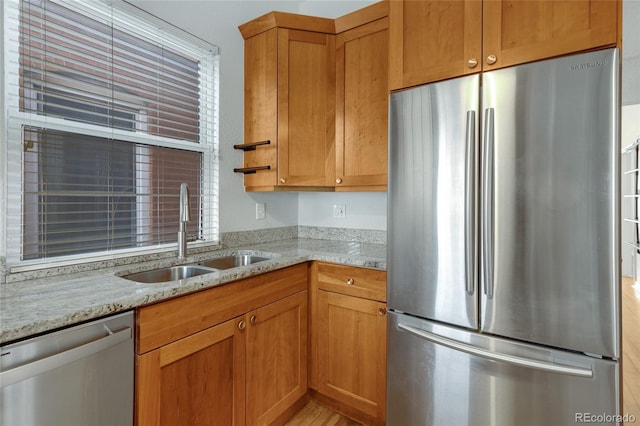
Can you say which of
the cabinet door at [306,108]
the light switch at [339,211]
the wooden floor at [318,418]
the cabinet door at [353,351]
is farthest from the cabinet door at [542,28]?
the wooden floor at [318,418]

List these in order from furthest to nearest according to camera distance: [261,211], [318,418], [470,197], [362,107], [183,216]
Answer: [261,211] → [362,107] → [318,418] → [183,216] → [470,197]

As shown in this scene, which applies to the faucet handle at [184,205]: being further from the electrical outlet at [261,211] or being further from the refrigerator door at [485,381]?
the refrigerator door at [485,381]

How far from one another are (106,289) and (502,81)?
1.76 m

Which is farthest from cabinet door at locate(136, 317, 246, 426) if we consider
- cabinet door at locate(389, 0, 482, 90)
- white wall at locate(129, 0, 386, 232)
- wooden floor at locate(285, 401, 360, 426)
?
cabinet door at locate(389, 0, 482, 90)

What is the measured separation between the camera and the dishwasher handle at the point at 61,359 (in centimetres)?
80

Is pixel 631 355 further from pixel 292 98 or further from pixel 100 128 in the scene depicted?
pixel 100 128

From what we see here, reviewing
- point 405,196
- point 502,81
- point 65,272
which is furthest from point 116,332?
point 502,81

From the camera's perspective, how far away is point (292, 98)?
2.09m

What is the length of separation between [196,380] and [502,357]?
1255 mm

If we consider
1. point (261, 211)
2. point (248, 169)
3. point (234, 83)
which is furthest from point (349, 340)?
point (234, 83)

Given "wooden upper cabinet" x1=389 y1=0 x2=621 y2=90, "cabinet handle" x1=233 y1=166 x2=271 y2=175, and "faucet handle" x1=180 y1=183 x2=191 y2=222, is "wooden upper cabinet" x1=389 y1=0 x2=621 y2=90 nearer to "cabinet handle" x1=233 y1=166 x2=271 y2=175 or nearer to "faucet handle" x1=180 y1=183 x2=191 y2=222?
"cabinet handle" x1=233 y1=166 x2=271 y2=175

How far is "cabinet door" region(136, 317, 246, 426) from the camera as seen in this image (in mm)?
1127

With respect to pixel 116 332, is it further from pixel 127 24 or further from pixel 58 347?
pixel 127 24

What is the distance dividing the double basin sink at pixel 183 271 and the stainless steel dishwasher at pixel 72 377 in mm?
546
